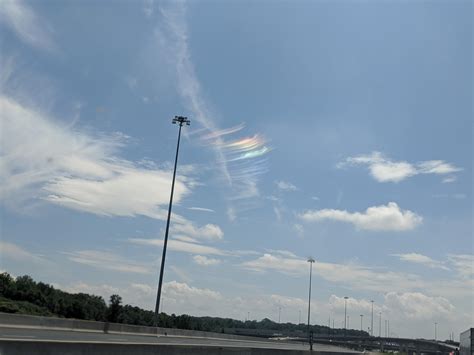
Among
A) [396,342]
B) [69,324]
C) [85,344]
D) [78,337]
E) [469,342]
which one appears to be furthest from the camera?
[396,342]

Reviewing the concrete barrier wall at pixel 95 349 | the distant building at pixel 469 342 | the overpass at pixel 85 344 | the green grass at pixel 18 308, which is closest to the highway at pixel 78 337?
the overpass at pixel 85 344

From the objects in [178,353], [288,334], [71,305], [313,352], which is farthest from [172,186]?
[288,334]

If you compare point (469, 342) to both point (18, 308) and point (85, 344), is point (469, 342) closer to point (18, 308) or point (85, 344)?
point (85, 344)

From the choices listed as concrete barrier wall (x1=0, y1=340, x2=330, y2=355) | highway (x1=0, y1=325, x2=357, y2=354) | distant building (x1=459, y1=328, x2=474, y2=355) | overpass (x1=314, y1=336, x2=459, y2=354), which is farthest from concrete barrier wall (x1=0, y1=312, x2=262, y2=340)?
overpass (x1=314, y1=336, x2=459, y2=354)

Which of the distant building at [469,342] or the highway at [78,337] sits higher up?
the distant building at [469,342]

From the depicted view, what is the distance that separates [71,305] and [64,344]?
95.7m

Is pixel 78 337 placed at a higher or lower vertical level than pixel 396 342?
lower

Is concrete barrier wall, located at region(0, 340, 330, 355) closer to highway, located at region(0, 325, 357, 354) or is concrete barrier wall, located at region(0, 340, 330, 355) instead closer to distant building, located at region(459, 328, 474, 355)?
highway, located at region(0, 325, 357, 354)

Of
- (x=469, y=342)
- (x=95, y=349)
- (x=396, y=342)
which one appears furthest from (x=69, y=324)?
(x=396, y=342)

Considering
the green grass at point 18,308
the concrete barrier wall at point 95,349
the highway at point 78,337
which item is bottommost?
the highway at point 78,337

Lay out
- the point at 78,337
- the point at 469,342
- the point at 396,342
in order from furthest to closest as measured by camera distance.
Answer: the point at 396,342
the point at 469,342
the point at 78,337

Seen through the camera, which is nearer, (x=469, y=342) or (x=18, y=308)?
(x=469, y=342)

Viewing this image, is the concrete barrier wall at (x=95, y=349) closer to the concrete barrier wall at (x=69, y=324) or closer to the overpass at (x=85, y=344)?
the overpass at (x=85, y=344)

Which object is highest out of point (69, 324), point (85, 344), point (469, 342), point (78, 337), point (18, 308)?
point (469, 342)
